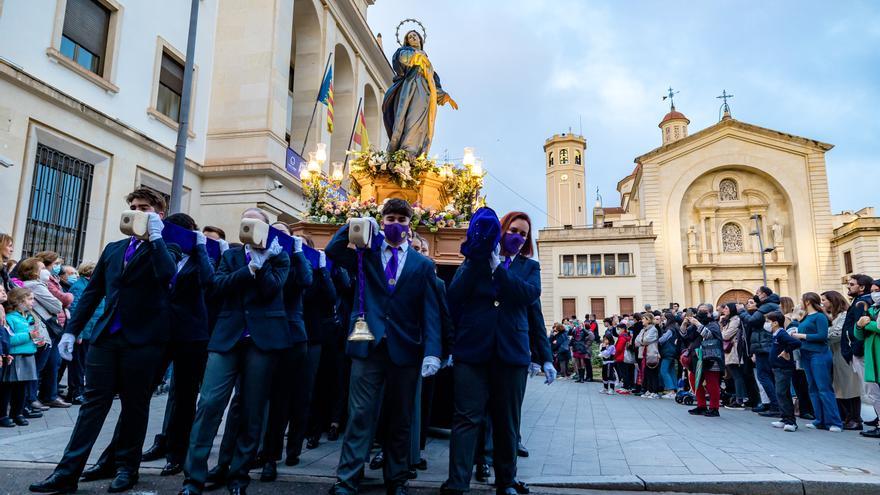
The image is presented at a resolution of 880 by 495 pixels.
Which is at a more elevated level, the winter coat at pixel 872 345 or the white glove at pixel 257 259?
the white glove at pixel 257 259

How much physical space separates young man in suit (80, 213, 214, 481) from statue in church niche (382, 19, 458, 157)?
497 cm

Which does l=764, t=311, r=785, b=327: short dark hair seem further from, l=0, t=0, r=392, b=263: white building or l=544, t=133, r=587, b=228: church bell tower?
l=544, t=133, r=587, b=228: church bell tower

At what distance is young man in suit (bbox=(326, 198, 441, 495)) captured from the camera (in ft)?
12.1

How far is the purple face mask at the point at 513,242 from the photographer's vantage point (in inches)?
163

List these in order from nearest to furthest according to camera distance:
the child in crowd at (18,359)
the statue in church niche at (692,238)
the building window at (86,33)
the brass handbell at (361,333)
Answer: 1. the brass handbell at (361,333)
2. the child in crowd at (18,359)
3. the building window at (86,33)
4. the statue in church niche at (692,238)

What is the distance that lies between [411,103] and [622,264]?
114 feet

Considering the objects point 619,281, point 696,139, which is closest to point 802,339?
point 619,281

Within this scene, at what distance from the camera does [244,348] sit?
3936mm

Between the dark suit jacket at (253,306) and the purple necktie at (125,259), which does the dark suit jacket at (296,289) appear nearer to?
the dark suit jacket at (253,306)

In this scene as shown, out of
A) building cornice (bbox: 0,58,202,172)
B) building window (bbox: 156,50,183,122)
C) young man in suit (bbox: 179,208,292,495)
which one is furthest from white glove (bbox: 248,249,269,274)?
building window (bbox: 156,50,183,122)

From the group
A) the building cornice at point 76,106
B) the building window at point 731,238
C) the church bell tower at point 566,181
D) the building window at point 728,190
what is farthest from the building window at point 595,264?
the building cornice at point 76,106

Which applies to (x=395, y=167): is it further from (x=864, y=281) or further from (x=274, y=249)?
(x=864, y=281)

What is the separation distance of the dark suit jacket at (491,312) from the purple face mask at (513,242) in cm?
18

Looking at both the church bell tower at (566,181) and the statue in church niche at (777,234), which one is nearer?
the statue in church niche at (777,234)
